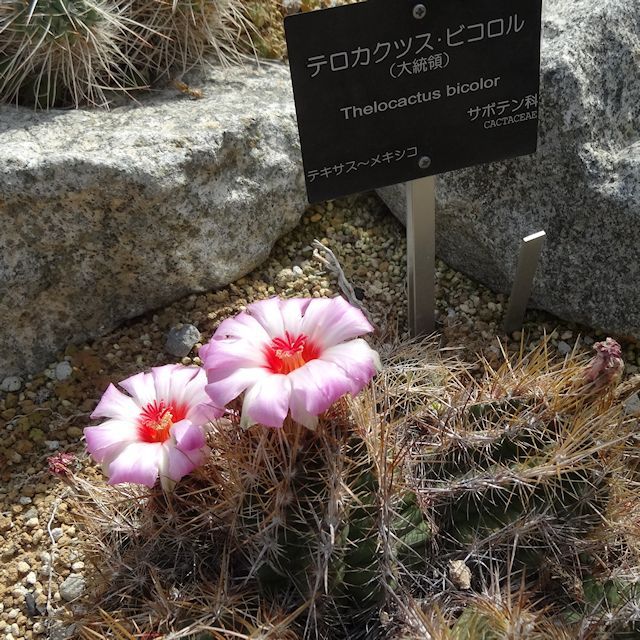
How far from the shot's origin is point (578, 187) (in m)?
1.93

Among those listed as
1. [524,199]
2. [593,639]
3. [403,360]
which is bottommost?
[593,639]

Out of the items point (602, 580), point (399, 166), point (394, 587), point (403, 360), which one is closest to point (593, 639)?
point (602, 580)

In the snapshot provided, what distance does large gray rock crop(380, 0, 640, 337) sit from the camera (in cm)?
190

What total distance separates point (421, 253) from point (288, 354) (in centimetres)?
87

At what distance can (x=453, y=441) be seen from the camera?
134cm

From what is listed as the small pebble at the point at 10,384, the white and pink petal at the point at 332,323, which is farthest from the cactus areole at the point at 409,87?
the small pebble at the point at 10,384

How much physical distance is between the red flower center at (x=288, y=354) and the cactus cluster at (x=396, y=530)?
9cm

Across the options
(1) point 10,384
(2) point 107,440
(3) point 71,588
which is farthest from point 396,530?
(1) point 10,384

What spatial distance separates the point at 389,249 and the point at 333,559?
127 cm

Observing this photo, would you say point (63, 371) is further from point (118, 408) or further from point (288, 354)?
point (288, 354)

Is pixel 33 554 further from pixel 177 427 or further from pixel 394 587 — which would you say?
pixel 394 587

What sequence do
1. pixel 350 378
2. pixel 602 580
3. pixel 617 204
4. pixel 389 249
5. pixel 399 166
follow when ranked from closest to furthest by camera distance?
pixel 350 378
pixel 602 580
pixel 399 166
pixel 617 204
pixel 389 249

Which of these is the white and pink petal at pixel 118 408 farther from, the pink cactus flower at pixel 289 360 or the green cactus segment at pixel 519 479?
the green cactus segment at pixel 519 479

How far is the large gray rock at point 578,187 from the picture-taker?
190 cm
